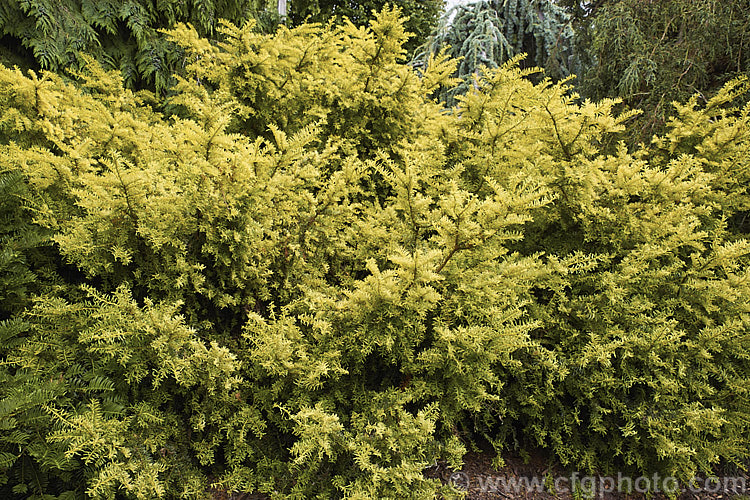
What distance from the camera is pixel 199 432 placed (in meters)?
2.00

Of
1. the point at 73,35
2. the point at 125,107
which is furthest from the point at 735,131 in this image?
the point at 73,35

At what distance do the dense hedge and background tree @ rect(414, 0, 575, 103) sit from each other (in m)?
3.16

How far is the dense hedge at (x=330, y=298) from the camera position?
1777 millimetres

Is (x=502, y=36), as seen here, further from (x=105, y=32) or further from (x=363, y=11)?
(x=363, y=11)

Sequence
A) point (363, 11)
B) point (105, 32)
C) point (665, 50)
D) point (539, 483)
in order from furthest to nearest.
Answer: point (363, 11) → point (665, 50) → point (105, 32) → point (539, 483)

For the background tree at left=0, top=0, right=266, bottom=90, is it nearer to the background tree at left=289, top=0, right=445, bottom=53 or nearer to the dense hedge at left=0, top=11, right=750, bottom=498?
the dense hedge at left=0, top=11, right=750, bottom=498

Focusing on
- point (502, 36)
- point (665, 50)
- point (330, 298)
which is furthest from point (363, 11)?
point (330, 298)

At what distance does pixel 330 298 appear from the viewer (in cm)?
212

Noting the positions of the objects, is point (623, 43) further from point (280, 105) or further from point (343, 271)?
point (343, 271)

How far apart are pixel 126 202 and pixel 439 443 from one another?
5.32 feet

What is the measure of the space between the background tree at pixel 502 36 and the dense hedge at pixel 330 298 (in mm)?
3159

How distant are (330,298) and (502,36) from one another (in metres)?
5.19

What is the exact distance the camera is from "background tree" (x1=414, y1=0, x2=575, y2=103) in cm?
585

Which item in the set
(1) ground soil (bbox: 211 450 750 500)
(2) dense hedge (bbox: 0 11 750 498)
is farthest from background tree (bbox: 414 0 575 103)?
(1) ground soil (bbox: 211 450 750 500)
